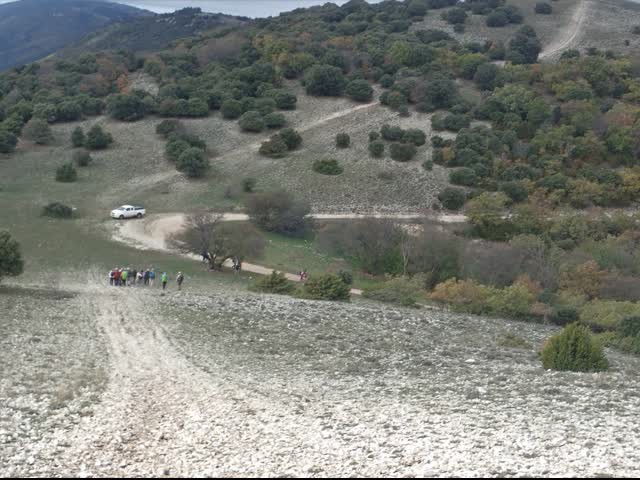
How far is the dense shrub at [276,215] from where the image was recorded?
1852 inches

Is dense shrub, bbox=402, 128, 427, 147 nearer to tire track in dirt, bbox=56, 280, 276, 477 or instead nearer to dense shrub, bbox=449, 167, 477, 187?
dense shrub, bbox=449, 167, 477, 187

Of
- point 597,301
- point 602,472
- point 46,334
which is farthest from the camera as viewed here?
point 597,301

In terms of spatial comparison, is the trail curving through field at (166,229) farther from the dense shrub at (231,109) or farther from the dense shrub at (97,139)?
the dense shrub at (231,109)

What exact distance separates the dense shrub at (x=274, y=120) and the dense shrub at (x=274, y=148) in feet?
15.3

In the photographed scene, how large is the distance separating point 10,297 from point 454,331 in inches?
589

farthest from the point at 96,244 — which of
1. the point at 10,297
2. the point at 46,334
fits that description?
the point at 46,334

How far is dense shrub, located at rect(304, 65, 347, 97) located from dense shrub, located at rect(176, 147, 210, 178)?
18.5 meters

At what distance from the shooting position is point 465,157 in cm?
5906

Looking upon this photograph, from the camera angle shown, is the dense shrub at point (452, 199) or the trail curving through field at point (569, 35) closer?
the dense shrub at point (452, 199)

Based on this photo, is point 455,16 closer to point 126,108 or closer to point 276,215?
point 126,108

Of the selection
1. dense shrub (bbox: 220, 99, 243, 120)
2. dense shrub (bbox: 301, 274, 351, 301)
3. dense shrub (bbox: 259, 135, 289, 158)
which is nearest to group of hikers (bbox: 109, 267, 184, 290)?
dense shrub (bbox: 301, 274, 351, 301)

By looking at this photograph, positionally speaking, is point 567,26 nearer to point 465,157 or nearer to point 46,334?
point 465,157

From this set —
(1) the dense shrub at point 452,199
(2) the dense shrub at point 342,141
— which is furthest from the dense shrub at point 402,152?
(1) the dense shrub at point 452,199

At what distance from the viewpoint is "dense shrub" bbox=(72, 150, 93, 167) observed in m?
58.4
